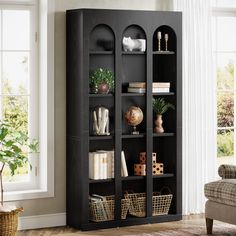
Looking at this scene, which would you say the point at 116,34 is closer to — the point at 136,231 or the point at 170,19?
the point at 170,19

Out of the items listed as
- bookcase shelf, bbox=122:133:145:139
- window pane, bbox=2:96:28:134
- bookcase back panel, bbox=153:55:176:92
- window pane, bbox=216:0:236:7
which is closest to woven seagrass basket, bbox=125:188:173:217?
bookcase shelf, bbox=122:133:145:139

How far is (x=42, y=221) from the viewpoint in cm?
645

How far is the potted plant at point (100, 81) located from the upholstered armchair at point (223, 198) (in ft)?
4.17

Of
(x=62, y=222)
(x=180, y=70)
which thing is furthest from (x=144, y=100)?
(x=62, y=222)

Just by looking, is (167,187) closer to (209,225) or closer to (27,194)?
(209,225)

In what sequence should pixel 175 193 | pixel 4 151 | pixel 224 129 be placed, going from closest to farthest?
pixel 4 151 < pixel 175 193 < pixel 224 129

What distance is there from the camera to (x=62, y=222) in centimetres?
654

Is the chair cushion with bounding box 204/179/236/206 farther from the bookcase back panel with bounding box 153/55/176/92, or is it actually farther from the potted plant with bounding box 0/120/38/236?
the potted plant with bounding box 0/120/38/236

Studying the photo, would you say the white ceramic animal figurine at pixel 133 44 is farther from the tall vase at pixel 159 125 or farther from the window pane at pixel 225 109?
the window pane at pixel 225 109

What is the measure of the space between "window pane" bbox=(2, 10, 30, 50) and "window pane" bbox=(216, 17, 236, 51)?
6.82ft

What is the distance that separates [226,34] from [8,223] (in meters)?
3.14

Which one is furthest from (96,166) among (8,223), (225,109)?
(225,109)

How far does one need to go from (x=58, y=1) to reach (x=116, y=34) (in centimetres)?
62

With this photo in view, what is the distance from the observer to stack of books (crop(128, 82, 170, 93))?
6.50 metres
